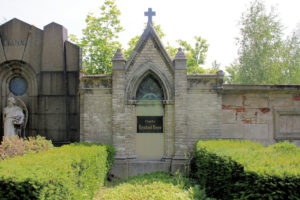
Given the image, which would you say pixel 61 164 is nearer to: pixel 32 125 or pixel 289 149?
pixel 289 149

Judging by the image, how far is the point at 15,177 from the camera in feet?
11.6

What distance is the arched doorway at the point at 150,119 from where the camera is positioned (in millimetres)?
9016

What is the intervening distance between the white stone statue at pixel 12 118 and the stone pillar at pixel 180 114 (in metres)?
6.59

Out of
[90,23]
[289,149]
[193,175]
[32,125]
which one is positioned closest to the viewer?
[289,149]

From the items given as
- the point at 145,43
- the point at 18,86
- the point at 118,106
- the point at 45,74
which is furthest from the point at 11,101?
the point at 145,43

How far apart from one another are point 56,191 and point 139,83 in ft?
19.2

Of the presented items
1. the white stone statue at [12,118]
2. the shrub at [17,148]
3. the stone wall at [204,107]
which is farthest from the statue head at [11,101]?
the stone wall at [204,107]

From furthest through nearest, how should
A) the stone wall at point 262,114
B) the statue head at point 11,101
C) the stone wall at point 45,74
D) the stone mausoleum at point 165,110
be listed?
the stone wall at point 45,74 < the statue head at point 11,101 < the stone wall at point 262,114 < the stone mausoleum at point 165,110

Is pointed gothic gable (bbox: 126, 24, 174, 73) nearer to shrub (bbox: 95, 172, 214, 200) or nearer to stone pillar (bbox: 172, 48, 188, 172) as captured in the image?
stone pillar (bbox: 172, 48, 188, 172)

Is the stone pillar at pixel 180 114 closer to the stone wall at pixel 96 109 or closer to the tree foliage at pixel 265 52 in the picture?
the stone wall at pixel 96 109

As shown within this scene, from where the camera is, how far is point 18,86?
1098cm

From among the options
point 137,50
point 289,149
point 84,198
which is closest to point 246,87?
point 289,149

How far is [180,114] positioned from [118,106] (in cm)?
233

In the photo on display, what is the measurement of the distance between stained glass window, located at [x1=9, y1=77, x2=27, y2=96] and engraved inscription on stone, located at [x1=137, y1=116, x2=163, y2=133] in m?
5.83
